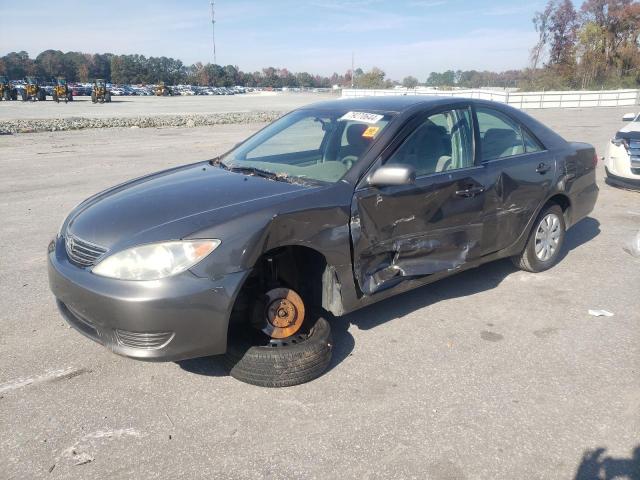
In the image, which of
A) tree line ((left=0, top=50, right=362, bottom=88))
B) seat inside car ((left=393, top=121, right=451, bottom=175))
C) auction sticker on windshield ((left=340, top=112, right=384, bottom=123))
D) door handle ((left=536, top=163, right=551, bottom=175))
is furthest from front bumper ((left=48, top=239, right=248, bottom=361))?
tree line ((left=0, top=50, right=362, bottom=88))

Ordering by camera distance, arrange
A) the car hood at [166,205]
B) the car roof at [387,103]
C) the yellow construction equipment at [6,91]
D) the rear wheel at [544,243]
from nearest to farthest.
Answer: the car hood at [166,205]
the car roof at [387,103]
the rear wheel at [544,243]
the yellow construction equipment at [6,91]

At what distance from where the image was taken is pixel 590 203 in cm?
538

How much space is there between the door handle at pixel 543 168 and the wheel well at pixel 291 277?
2455 mm

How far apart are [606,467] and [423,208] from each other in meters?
1.86

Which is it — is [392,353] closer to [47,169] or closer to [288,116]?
[288,116]

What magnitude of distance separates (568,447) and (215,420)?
1.79m

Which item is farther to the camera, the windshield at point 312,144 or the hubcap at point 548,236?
the hubcap at point 548,236

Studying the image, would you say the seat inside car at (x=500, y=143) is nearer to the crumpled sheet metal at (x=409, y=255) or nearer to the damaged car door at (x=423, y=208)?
the damaged car door at (x=423, y=208)

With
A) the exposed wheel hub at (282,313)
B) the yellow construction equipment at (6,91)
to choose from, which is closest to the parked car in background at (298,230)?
the exposed wheel hub at (282,313)

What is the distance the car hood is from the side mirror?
0.44 meters

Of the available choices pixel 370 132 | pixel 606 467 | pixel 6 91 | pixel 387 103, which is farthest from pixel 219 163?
pixel 6 91

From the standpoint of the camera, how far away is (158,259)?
2699mm

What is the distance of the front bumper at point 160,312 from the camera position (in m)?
2.63

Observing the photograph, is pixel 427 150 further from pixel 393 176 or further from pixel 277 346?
pixel 277 346
